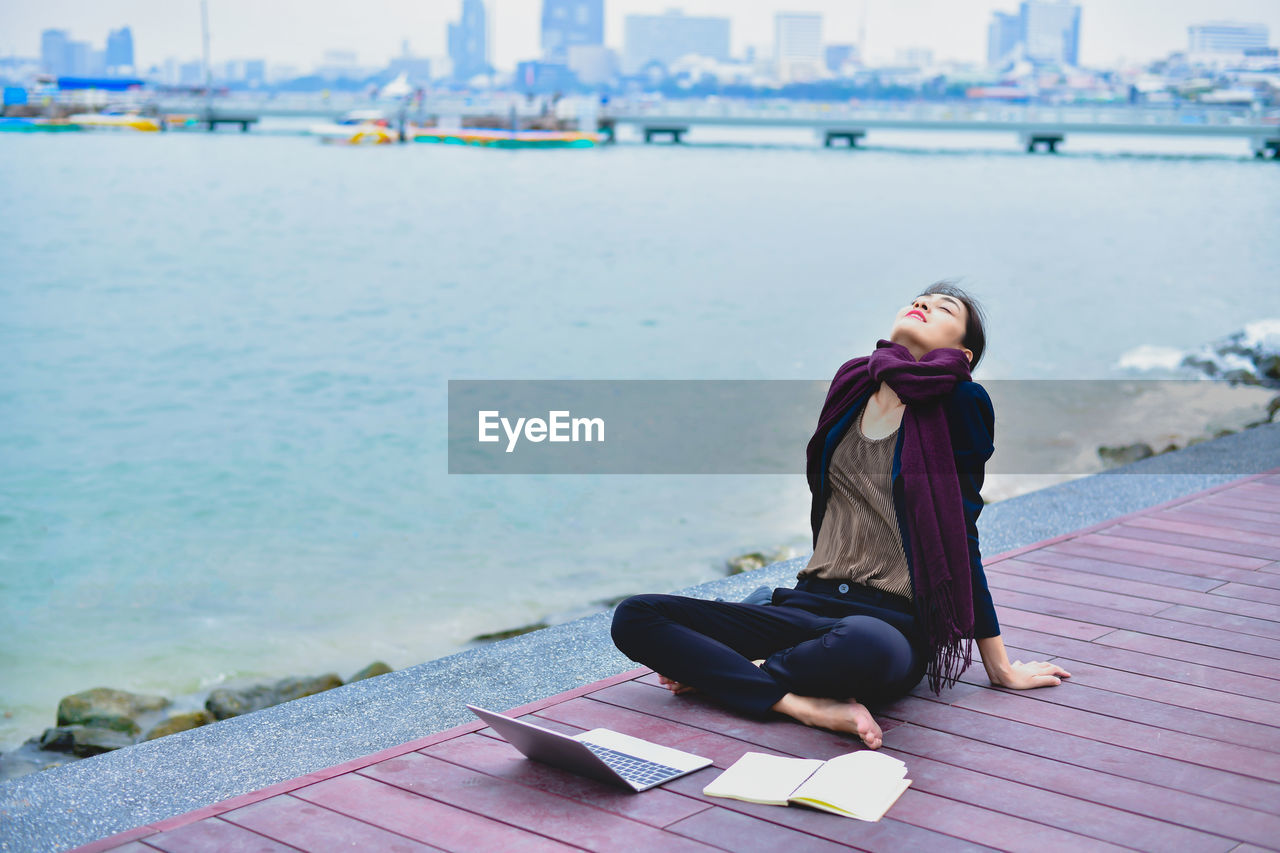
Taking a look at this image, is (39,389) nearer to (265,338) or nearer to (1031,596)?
(265,338)

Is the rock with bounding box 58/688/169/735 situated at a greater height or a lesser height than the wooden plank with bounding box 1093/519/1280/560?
lesser

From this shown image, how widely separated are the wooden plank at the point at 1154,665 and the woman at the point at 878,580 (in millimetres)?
270

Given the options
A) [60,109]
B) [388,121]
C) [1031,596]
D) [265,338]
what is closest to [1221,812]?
[1031,596]

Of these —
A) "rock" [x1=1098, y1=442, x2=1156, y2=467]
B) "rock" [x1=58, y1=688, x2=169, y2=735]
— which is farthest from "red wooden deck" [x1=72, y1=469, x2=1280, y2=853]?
"rock" [x1=1098, y1=442, x2=1156, y2=467]

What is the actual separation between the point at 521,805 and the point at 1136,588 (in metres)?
2.38

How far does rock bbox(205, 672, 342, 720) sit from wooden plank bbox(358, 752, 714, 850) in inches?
94.2

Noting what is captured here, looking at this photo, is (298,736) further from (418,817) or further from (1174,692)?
(1174,692)

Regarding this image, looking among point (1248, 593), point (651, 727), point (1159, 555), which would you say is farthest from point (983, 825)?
point (1159, 555)

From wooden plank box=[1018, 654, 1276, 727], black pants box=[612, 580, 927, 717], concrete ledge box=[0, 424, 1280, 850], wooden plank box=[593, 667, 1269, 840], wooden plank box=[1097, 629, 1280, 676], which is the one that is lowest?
concrete ledge box=[0, 424, 1280, 850]

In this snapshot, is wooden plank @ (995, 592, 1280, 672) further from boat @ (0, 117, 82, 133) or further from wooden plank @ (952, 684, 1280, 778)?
boat @ (0, 117, 82, 133)

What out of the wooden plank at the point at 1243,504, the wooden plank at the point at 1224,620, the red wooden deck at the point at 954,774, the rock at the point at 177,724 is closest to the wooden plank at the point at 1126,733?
the red wooden deck at the point at 954,774

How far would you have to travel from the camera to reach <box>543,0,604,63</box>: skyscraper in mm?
148125

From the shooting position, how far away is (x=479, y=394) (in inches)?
698

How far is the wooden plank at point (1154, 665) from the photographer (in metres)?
3.12
